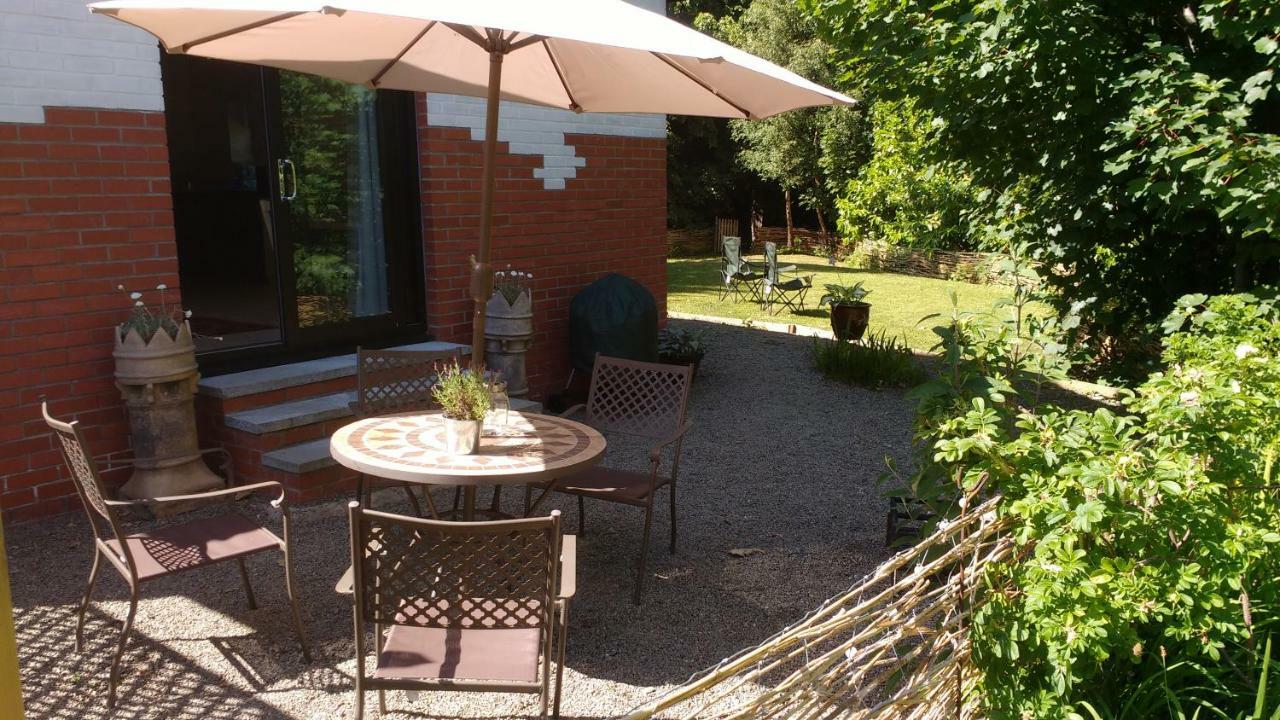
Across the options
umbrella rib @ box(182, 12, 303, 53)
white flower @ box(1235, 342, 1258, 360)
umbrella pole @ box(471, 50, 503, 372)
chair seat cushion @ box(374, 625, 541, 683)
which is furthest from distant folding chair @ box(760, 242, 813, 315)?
chair seat cushion @ box(374, 625, 541, 683)

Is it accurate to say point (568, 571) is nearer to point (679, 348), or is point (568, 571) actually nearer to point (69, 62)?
point (69, 62)

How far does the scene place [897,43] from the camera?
579 cm

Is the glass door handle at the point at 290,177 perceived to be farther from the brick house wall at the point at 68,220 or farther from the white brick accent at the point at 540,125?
the white brick accent at the point at 540,125

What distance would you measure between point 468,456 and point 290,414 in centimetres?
233

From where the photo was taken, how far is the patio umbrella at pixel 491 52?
9.86ft

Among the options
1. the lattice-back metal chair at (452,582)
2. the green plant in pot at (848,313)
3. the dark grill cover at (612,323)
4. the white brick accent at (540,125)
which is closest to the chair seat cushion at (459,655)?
the lattice-back metal chair at (452,582)

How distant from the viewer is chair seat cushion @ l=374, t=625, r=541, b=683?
2652 mm

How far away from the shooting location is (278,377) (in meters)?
5.78

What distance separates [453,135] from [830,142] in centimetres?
1744

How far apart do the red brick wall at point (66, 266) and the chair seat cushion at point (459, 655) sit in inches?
125

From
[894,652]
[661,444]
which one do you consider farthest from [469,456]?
[894,652]

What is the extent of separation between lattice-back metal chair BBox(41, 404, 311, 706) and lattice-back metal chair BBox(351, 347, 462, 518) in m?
1.00

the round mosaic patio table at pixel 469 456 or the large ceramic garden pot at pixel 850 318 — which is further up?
the round mosaic patio table at pixel 469 456

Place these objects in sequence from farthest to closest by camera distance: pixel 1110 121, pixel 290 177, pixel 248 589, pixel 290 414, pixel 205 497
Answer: pixel 290 177 < pixel 290 414 < pixel 1110 121 < pixel 248 589 < pixel 205 497
